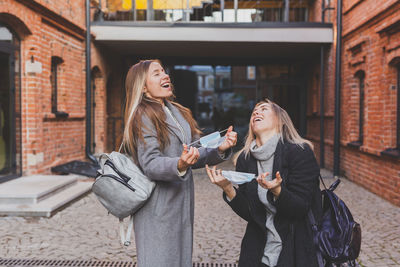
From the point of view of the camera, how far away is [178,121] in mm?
2283

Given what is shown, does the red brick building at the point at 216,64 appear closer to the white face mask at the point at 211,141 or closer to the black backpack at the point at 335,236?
the black backpack at the point at 335,236

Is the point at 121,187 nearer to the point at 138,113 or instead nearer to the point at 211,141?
the point at 138,113

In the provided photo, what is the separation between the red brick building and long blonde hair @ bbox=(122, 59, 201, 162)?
5454 millimetres

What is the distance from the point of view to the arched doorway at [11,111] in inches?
289

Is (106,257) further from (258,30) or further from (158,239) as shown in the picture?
(258,30)

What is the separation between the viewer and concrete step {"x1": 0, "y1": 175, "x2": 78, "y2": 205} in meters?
5.90

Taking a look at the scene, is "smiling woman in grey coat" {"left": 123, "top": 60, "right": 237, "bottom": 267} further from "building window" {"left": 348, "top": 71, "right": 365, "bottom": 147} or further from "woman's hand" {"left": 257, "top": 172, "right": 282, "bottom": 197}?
"building window" {"left": 348, "top": 71, "right": 365, "bottom": 147}

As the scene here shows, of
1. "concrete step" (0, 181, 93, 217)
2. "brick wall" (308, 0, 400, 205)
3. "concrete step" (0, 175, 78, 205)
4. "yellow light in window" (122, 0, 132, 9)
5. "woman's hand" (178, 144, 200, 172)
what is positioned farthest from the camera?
"yellow light in window" (122, 0, 132, 9)

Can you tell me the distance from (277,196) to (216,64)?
12607mm

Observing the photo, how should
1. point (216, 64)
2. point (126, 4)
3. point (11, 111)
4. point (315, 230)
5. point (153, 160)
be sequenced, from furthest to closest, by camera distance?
point (216, 64) < point (126, 4) < point (11, 111) < point (315, 230) < point (153, 160)

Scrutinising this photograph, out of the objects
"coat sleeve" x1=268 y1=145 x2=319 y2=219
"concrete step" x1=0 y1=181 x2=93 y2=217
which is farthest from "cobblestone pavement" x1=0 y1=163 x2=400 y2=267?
"coat sleeve" x1=268 y1=145 x2=319 y2=219

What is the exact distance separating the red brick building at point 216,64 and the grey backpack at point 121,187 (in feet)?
18.3

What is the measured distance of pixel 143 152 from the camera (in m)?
2.04

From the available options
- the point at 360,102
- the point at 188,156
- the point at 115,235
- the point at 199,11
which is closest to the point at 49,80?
the point at 115,235
